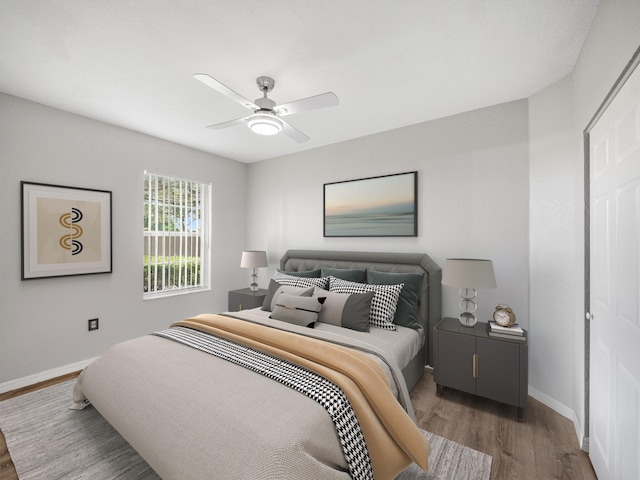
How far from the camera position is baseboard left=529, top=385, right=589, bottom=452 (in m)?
1.83

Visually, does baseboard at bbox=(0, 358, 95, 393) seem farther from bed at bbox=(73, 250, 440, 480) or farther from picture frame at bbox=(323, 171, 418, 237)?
picture frame at bbox=(323, 171, 418, 237)

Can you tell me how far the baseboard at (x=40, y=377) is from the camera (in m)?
2.50

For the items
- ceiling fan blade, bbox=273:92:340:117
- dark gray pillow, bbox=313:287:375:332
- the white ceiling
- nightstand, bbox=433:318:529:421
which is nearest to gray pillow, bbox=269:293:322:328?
dark gray pillow, bbox=313:287:375:332

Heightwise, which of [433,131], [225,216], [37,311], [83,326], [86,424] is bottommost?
[86,424]

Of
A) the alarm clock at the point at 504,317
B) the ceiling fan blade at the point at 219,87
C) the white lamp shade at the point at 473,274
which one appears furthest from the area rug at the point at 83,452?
the ceiling fan blade at the point at 219,87

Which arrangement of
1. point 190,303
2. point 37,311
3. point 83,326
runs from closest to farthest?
point 37,311 → point 83,326 → point 190,303

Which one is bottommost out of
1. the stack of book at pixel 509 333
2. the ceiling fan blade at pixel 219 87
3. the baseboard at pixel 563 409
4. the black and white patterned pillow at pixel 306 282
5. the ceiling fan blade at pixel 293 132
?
the baseboard at pixel 563 409

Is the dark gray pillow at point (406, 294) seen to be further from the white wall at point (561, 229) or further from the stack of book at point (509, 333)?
the white wall at point (561, 229)

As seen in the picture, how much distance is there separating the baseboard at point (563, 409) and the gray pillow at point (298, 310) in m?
1.94

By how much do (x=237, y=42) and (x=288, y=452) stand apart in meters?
2.21

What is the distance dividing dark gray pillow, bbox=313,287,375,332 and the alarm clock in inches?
40.1

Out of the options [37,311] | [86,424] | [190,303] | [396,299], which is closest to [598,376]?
[396,299]

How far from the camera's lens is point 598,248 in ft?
5.37

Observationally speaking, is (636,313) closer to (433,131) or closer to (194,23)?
(433,131)
